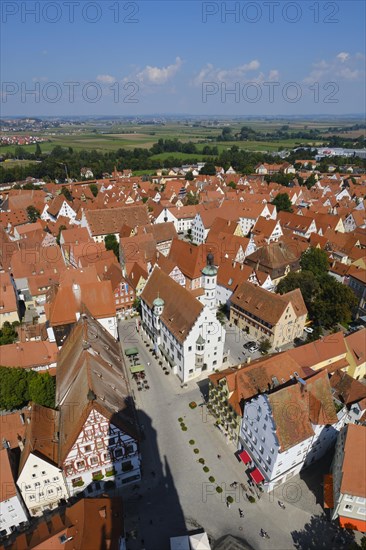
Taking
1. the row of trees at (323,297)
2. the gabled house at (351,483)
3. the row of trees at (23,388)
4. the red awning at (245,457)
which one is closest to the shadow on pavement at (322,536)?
the gabled house at (351,483)

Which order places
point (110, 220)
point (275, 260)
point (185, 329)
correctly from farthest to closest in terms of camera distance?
point (110, 220) < point (275, 260) < point (185, 329)

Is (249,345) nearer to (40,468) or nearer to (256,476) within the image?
(256,476)

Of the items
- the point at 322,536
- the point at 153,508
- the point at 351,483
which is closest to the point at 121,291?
the point at 153,508

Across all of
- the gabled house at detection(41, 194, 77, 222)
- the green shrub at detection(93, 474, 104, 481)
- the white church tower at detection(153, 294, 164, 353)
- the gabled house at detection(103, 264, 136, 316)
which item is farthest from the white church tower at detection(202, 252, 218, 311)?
the gabled house at detection(41, 194, 77, 222)

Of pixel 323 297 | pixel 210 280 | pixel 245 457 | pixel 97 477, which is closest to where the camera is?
pixel 97 477

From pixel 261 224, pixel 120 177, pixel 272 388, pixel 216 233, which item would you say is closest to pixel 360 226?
pixel 261 224

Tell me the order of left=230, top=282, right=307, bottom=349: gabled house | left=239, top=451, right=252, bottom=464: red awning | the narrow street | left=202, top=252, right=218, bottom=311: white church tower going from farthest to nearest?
left=230, top=282, right=307, bottom=349: gabled house
left=202, top=252, right=218, bottom=311: white church tower
left=239, top=451, right=252, bottom=464: red awning
the narrow street

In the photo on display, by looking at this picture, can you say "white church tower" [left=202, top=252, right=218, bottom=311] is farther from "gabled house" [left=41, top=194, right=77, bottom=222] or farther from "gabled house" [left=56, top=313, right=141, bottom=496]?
"gabled house" [left=41, top=194, right=77, bottom=222]
